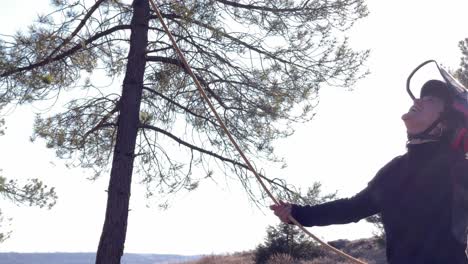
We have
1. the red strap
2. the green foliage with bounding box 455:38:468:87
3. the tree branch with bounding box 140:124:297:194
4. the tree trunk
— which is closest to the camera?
the red strap

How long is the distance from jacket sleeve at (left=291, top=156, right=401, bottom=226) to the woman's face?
0.21m

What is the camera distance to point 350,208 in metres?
4.82

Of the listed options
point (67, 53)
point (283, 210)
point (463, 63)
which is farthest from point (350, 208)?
point (463, 63)

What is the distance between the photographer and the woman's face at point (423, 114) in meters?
4.49

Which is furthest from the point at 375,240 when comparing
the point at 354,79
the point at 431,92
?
the point at 431,92

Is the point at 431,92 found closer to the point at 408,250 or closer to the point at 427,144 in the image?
the point at 427,144

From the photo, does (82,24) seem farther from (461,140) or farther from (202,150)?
(461,140)

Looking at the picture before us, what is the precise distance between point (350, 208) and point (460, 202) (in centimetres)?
74

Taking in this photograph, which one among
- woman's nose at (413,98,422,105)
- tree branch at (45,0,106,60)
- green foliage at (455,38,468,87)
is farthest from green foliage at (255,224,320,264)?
woman's nose at (413,98,422,105)

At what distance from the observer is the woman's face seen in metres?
4.49

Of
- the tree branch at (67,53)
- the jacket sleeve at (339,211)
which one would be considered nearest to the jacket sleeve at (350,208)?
the jacket sleeve at (339,211)

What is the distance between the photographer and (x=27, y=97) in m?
11.2

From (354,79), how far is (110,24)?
3.35 meters

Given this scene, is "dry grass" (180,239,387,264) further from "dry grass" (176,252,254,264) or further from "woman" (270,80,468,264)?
"woman" (270,80,468,264)
